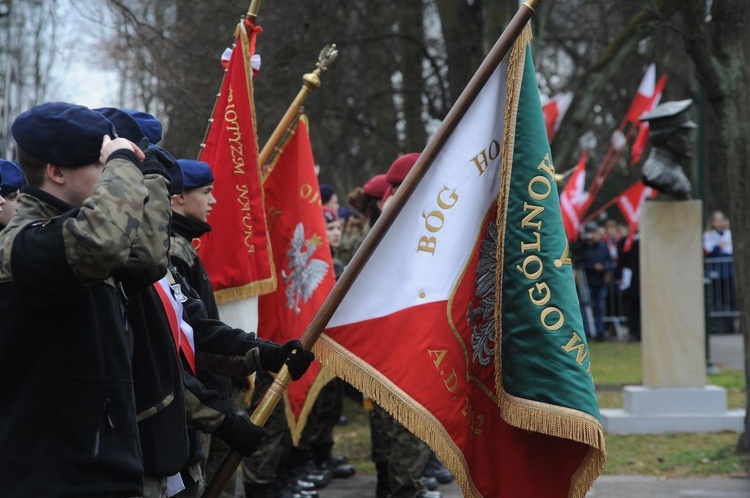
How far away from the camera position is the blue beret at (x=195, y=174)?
4926 mm

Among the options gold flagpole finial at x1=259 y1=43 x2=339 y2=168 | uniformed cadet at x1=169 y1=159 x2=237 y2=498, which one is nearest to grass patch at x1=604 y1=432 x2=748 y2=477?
gold flagpole finial at x1=259 y1=43 x2=339 y2=168

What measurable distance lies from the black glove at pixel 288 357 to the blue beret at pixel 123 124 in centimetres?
104

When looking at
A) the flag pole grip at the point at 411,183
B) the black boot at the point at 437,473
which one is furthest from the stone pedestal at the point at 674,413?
the flag pole grip at the point at 411,183

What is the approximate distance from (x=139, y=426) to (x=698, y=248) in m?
7.31

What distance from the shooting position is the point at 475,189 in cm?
414

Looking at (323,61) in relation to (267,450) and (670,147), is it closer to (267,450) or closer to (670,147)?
(267,450)

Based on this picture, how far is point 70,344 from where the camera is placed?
2723 millimetres

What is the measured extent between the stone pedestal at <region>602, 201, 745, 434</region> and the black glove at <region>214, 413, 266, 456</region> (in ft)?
20.1

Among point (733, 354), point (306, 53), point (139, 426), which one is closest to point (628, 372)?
point (733, 354)

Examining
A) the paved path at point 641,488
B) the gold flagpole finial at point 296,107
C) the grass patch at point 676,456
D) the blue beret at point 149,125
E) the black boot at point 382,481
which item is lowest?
the paved path at point 641,488

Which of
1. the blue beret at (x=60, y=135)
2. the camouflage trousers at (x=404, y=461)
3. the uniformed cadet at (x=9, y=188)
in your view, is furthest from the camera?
the camouflage trousers at (x=404, y=461)

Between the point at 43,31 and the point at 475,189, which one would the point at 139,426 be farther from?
the point at 43,31

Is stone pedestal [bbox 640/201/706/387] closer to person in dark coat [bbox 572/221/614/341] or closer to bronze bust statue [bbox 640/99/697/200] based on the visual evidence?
bronze bust statue [bbox 640/99/697/200]

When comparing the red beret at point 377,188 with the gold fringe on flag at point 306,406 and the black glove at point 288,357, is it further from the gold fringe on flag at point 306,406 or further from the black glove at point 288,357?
the black glove at point 288,357
